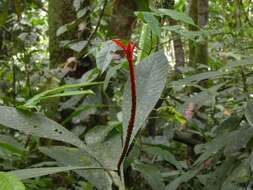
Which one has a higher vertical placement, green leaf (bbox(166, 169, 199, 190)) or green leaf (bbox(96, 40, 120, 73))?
green leaf (bbox(96, 40, 120, 73))

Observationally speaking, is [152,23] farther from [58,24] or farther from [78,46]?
[58,24]

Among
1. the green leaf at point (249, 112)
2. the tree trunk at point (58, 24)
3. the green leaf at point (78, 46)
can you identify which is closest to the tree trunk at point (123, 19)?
the green leaf at point (78, 46)

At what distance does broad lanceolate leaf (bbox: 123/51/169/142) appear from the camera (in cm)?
64

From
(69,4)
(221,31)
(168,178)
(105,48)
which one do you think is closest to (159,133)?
(168,178)

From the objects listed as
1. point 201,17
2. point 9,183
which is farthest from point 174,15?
point 201,17

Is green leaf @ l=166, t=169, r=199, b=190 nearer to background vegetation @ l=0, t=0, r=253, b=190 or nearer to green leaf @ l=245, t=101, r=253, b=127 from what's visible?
background vegetation @ l=0, t=0, r=253, b=190

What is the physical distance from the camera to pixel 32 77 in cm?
178

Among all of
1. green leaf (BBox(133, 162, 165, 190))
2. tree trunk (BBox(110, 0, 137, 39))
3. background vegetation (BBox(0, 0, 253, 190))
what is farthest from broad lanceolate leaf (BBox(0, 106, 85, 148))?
tree trunk (BBox(110, 0, 137, 39))

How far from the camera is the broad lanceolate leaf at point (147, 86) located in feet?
2.11

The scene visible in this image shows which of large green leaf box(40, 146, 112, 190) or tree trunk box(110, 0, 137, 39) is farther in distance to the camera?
tree trunk box(110, 0, 137, 39)

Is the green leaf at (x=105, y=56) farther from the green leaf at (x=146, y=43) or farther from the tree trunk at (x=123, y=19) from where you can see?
the tree trunk at (x=123, y=19)

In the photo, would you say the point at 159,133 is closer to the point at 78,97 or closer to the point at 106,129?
the point at 78,97

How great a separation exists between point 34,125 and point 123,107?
0.47 ft

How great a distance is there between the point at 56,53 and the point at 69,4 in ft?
0.77
